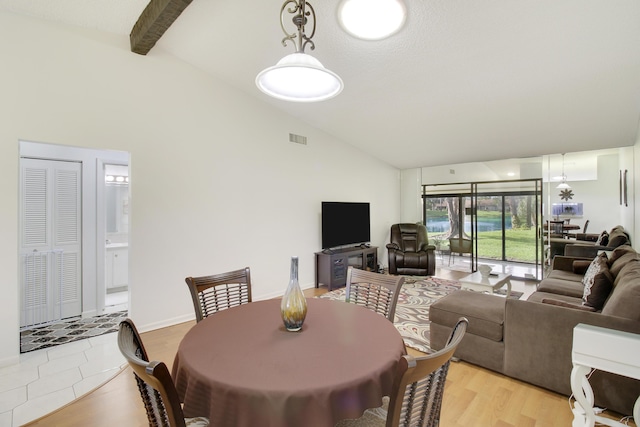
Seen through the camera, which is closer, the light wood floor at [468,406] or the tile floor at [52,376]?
the light wood floor at [468,406]

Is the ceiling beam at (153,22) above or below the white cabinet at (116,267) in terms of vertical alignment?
above

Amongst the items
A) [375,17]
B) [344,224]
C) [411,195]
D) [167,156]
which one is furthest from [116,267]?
[411,195]

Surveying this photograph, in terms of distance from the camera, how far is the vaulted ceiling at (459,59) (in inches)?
98.1

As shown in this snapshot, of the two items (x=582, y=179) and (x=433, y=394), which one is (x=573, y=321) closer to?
(x=433, y=394)

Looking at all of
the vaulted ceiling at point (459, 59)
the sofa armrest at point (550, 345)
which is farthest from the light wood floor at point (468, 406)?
the vaulted ceiling at point (459, 59)

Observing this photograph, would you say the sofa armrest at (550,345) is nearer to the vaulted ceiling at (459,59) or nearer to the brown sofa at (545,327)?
the brown sofa at (545,327)

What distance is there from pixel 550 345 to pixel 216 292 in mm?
2475

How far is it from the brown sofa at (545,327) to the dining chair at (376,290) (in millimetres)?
947

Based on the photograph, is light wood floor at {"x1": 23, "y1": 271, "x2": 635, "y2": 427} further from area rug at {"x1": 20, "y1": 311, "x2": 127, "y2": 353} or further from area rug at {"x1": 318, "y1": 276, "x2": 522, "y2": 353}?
area rug at {"x1": 20, "y1": 311, "x2": 127, "y2": 353}

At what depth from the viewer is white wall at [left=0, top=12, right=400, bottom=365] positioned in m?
2.71

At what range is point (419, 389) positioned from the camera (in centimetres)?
101

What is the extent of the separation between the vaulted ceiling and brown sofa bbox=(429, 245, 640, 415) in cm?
189

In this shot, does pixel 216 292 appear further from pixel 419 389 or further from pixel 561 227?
Answer: pixel 561 227

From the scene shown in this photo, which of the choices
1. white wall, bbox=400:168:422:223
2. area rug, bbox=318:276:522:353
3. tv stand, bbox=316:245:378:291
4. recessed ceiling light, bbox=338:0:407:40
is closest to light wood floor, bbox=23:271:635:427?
area rug, bbox=318:276:522:353
